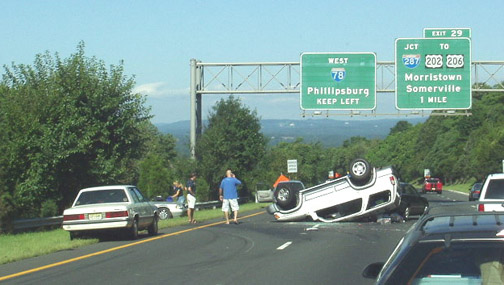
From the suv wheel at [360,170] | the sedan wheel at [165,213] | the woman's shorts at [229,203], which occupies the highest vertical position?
the suv wheel at [360,170]

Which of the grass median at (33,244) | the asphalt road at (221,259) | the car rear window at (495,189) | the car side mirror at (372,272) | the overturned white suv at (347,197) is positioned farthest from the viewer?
the overturned white suv at (347,197)

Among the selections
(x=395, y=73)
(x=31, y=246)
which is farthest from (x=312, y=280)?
(x=395, y=73)

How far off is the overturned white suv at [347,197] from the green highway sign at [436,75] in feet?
44.7

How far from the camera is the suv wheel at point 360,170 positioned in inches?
971

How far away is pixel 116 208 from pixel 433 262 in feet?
49.2

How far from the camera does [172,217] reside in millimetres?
33562

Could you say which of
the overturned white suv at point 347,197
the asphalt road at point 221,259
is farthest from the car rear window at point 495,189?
the overturned white suv at point 347,197

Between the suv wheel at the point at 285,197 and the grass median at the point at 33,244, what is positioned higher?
the suv wheel at the point at 285,197

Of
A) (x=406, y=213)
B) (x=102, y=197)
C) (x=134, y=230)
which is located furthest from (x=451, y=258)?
(x=406, y=213)

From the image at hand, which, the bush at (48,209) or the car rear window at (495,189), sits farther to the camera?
the bush at (48,209)

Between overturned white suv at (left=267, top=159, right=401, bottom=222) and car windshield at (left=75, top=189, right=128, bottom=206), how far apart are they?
7.22m

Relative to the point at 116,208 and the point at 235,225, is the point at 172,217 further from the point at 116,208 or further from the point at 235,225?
the point at 116,208

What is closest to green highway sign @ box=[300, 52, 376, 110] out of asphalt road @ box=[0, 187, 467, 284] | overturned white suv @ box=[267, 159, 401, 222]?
overturned white suv @ box=[267, 159, 401, 222]

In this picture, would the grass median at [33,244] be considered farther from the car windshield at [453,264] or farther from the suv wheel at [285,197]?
the car windshield at [453,264]
